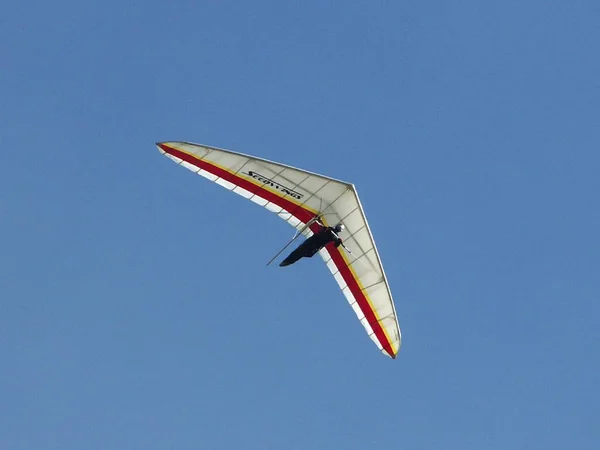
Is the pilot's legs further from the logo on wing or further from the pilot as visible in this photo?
the logo on wing

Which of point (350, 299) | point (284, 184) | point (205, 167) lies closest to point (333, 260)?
point (350, 299)

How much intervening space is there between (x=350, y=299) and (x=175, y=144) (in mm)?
11602

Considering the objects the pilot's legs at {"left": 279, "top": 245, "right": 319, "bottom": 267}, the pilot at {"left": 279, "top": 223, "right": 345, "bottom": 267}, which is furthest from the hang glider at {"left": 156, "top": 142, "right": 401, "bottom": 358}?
the pilot's legs at {"left": 279, "top": 245, "right": 319, "bottom": 267}

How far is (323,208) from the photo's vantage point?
41.1 meters

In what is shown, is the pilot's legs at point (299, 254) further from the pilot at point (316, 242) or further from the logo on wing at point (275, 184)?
the logo on wing at point (275, 184)

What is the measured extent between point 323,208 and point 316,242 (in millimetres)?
1608

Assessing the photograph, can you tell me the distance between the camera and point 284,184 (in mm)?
40375

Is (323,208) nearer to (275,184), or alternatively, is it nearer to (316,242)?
(316,242)

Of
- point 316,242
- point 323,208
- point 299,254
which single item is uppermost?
point 323,208

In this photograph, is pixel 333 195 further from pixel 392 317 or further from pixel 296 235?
pixel 392 317

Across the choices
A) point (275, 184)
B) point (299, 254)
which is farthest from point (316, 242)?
point (275, 184)

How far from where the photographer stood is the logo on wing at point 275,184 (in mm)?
40062

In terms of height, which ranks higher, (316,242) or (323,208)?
(323,208)

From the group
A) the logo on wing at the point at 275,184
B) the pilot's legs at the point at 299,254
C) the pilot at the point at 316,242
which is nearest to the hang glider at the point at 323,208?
the logo on wing at the point at 275,184
